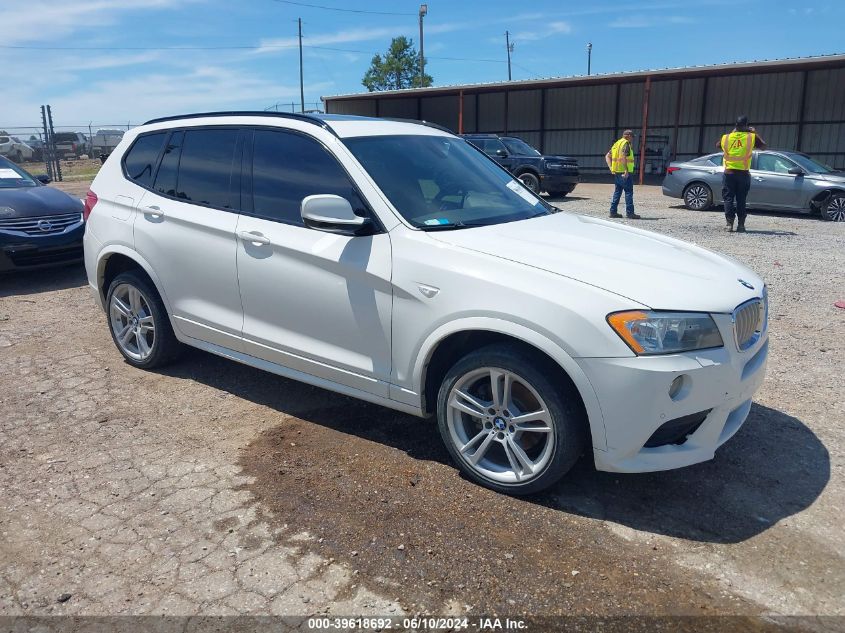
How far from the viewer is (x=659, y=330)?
3.08 metres

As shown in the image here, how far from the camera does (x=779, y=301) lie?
7168mm

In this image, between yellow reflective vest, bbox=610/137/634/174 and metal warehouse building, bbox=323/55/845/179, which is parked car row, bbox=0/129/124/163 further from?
yellow reflective vest, bbox=610/137/634/174

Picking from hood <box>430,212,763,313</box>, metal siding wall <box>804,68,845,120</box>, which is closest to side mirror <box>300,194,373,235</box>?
hood <box>430,212,763,313</box>

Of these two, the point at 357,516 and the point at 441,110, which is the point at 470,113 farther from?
the point at 357,516

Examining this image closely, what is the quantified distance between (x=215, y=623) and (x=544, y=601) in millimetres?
1263

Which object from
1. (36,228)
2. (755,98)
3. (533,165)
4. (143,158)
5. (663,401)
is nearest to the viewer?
(663,401)

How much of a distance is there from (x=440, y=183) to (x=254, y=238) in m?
1.17

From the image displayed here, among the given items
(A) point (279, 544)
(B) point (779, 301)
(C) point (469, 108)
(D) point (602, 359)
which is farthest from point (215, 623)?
(C) point (469, 108)

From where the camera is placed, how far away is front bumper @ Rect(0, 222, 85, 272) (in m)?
8.02

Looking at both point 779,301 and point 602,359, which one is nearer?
point 602,359

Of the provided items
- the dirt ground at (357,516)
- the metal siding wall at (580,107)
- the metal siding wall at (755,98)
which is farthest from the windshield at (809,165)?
the metal siding wall at (580,107)

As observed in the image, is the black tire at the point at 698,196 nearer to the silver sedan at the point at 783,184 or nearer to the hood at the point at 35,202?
the silver sedan at the point at 783,184

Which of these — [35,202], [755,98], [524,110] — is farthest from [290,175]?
[524,110]

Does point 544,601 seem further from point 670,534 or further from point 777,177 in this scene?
point 777,177
